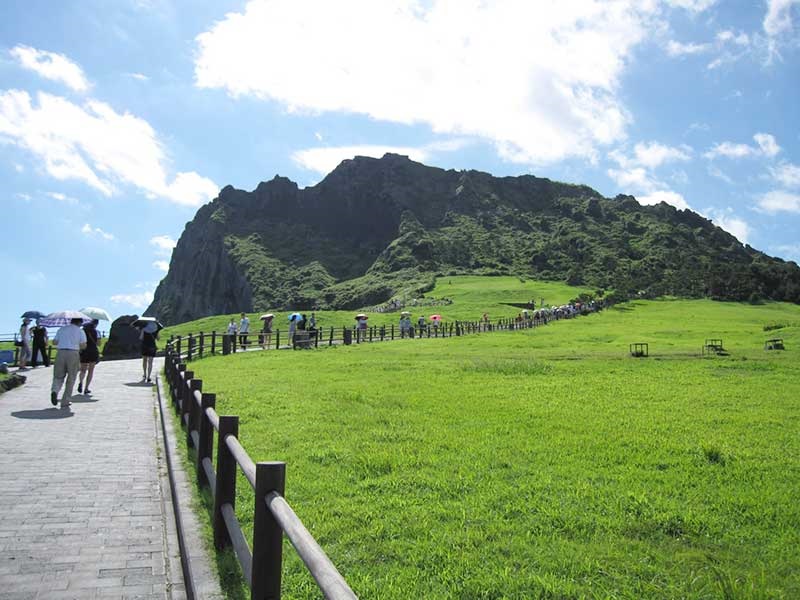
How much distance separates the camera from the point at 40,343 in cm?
2550

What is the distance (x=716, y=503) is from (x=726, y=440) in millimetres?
3641

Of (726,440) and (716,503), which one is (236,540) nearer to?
(716,503)

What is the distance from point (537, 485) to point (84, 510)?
5.37m

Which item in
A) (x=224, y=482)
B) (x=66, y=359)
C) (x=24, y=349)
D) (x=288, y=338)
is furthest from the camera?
(x=288, y=338)

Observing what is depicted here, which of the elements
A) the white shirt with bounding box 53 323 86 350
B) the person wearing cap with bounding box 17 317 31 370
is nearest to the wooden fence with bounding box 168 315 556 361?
the person wearing cap with bounding box 17 317 31 370

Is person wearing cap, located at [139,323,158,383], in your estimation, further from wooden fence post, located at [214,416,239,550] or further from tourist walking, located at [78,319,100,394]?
wooden fence post, located at [214,416,239,550]

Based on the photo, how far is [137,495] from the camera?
25.4ft

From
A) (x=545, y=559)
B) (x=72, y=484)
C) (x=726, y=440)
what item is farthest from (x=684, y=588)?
(x=72, y=484)

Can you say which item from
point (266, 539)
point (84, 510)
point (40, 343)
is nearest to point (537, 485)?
point (266, 539)

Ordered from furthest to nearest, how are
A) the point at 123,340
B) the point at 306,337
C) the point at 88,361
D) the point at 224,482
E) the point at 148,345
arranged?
the point at 123,340 < the point at 306,337 < the point at 148,345 < the point at 88,361 < the point at 224,482

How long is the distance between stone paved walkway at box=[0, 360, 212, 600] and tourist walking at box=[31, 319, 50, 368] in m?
13.2

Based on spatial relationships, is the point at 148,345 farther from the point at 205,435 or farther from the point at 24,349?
the point at 205,435

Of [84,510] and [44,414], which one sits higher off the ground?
[44,414]

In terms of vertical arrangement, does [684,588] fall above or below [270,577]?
below
